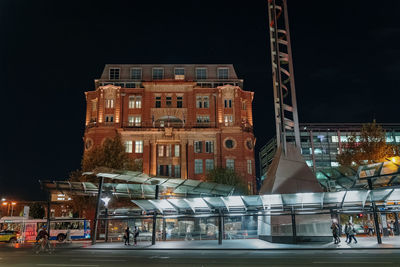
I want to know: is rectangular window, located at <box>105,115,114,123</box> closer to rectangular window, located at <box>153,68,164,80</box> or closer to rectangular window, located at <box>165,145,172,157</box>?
rectangular window, located at <box>165,145,172,157</box>

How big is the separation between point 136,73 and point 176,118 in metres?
14.9

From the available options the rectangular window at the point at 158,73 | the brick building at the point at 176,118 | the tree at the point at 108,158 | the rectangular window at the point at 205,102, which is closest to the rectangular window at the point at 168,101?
the brick building at the point at 176,118

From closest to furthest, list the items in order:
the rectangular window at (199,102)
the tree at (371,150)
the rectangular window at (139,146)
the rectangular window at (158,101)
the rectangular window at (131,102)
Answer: the tree at (371,150) → the rectangular window at (139,146) → the rectangular window at (131,102) → the rectangular window at (158,101) → the rectangular window at (199,102)

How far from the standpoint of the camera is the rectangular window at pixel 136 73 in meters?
83.5

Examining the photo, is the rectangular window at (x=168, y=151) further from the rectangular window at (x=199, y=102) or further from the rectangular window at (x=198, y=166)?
the rectangular window at (x=199, y=102)

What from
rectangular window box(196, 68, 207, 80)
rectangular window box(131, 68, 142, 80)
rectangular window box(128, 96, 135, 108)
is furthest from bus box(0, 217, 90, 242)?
rectangular window box(196, 68, 207, 80)

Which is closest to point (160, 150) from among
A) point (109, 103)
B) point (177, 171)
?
point (177, 171)

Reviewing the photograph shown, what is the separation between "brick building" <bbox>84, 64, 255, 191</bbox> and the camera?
246ft

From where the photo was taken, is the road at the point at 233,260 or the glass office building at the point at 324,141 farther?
the glass office building at the point at 324,141

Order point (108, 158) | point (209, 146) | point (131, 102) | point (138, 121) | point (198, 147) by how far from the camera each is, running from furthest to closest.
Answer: point (131, 102) < point (138, 121) < point (209, 146) < point (198, 147) < point (108, 158)

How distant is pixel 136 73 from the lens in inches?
3302

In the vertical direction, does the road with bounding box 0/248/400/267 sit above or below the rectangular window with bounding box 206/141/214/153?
below

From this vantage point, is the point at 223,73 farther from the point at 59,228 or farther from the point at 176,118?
the point at 59,228

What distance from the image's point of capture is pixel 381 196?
88.4 feet
